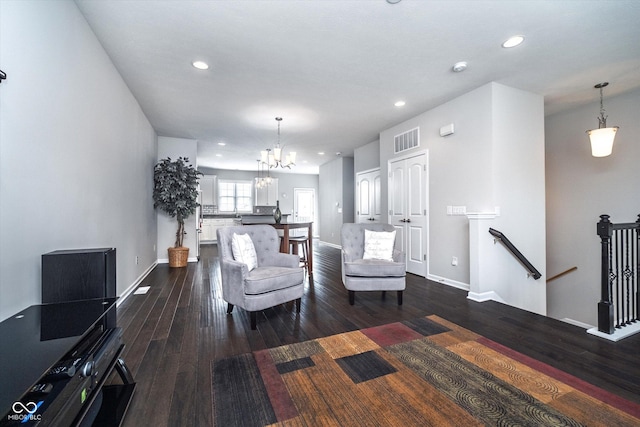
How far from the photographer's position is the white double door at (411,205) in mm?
4520

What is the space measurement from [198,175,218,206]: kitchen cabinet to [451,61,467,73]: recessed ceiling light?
8668 mm

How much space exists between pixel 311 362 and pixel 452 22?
3028 mm

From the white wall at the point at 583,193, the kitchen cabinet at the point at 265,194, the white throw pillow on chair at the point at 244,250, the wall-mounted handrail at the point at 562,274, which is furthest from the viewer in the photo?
the kitchen cabinet at the point at 265,194

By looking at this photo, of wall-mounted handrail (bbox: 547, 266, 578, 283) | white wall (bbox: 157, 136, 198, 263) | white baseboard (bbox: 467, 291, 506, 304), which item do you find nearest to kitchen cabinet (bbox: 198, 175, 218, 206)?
white wall (bbox: 157, 136, 198, 263)

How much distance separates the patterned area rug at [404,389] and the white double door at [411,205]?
244cm

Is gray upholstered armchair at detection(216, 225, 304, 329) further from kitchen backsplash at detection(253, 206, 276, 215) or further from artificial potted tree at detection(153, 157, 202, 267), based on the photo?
kitchen backsplash at detection(253, 206, 276, 215)

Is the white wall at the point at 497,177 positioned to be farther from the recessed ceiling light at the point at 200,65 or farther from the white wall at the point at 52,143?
the white wall at the point at 52,143

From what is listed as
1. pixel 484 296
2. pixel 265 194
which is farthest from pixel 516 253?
pixel 265 194

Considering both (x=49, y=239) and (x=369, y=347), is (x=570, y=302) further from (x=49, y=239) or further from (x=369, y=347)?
(x=49, y=239)

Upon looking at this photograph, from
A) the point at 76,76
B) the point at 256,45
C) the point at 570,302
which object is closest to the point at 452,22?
the point at 256,45

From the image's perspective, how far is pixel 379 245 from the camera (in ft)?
11.6

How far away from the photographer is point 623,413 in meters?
1.45

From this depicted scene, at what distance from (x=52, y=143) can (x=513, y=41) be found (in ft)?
13.0

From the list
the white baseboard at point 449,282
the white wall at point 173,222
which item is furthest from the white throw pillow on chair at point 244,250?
the white wall at point 173,222
